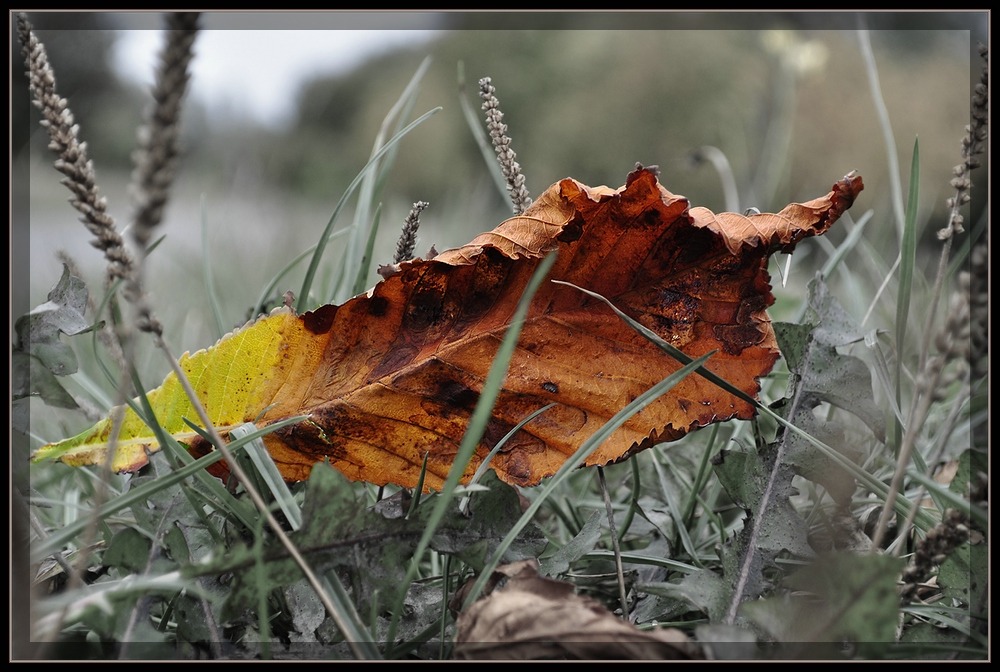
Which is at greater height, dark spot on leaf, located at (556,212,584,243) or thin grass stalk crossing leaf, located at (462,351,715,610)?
dark spot on leaf, located at (556,212,584,243)

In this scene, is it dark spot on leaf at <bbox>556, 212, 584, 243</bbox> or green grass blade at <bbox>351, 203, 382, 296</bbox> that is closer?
dark spot on leaf at <bbox>556, 212, 584, 243</bbox>

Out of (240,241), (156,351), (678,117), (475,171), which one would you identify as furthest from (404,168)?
(156,351)

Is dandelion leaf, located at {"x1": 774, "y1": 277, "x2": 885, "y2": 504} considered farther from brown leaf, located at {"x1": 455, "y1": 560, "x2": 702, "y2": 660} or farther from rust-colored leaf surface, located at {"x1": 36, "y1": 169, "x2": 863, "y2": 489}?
brown leaf, located at {"x1": 455, "y1": 560, "x2": 702, "y2": 660}

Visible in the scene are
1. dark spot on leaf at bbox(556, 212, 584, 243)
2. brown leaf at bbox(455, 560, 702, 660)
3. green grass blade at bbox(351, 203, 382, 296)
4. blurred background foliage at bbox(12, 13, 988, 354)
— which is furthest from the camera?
blurred background foliage at bbox(12, 13, 988, 354)

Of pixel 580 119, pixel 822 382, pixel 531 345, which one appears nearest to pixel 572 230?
pixel 531 345

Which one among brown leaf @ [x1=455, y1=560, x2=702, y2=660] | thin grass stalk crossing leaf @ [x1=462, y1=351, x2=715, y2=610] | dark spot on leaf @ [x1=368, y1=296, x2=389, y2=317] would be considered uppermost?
dark spot on leaf @ [x1=368, y1=296, x2=389, y2=317]

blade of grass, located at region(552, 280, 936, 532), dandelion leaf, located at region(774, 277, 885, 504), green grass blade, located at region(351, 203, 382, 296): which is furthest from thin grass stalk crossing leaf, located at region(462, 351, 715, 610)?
green grass blade, located at region(351, 203, 382, 296)

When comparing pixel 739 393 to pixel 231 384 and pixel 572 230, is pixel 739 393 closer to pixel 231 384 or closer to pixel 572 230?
pixel 572 230
